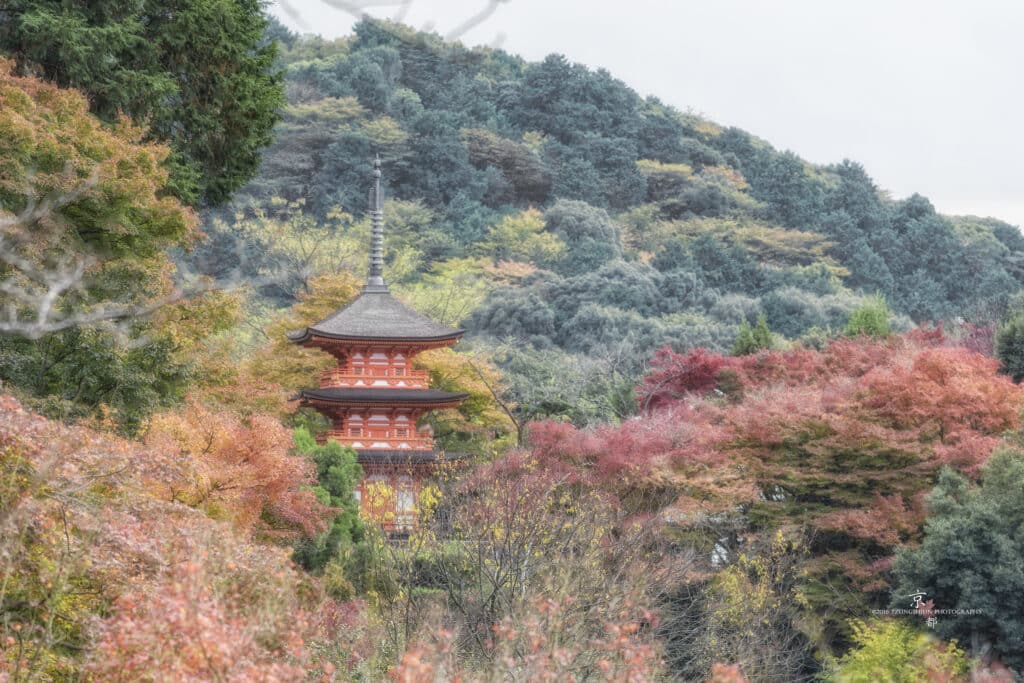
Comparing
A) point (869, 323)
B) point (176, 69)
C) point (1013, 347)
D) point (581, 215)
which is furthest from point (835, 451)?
point (581, 215)

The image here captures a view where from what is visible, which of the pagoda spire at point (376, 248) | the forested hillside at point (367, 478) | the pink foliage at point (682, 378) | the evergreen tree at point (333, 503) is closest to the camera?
the forested hillside at point (367, 478)

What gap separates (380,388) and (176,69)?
8.47m

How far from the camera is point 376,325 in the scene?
23844 millimetres

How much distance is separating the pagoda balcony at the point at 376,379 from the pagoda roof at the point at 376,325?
2.85 ft

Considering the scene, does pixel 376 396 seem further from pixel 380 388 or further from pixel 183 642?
pixel 183 642

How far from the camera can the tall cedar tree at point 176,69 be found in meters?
14.8

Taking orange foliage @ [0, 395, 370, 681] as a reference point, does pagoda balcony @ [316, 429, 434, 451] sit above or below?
below

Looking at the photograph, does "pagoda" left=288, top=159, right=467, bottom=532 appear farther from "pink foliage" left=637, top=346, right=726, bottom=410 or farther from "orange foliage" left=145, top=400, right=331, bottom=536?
"orange foliage" left=145, top=400, right=331, bottom=536

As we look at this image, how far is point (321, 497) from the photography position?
17.5 meters

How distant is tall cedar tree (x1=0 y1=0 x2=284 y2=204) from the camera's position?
48.5ft

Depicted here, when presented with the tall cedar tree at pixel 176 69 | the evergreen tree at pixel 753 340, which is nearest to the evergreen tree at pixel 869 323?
the evergreen tree at pixel 753 340

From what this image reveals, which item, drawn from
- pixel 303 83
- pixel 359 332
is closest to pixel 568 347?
pixel 359 332

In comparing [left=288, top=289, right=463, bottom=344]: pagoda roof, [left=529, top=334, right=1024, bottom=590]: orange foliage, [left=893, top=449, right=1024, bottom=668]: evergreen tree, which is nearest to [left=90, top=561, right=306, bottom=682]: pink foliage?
[left=893, top=449, right=1024, bottom=668]: evergreen tree

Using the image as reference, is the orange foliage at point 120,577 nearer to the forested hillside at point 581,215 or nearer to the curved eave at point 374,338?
the curved eave at point 374,338
